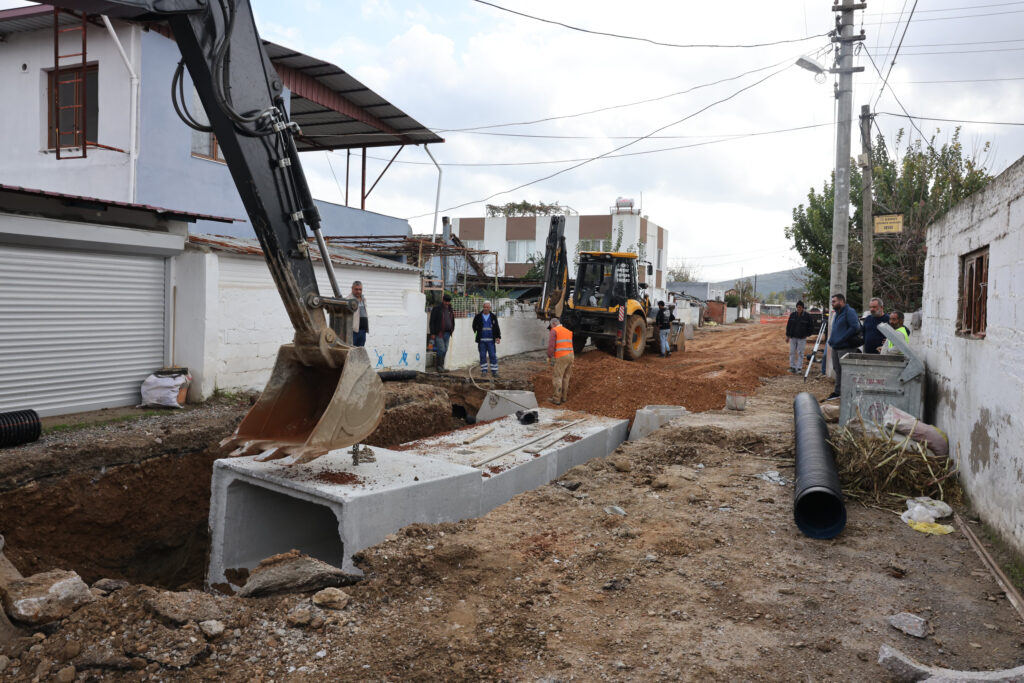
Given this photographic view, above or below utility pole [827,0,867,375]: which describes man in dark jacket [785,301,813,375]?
below

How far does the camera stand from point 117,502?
6.95m

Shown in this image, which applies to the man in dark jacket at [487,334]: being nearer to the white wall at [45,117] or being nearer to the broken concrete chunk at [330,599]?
the white wall at [45,117]

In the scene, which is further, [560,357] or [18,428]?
[560,357]

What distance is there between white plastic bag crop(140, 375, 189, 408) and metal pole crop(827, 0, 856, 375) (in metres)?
12.2

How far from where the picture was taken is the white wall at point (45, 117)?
11.7 m

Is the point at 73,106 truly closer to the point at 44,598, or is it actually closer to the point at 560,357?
the point at 560,357

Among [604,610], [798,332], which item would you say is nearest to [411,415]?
[604,610]

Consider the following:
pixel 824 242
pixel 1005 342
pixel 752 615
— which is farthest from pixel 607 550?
pixel 824 242

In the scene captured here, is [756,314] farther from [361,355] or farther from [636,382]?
[361,355]

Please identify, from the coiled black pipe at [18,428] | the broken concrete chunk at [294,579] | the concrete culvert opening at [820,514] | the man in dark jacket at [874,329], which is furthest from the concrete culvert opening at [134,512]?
the man in dark jacket at [874,329]

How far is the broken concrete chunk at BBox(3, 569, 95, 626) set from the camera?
350 cm

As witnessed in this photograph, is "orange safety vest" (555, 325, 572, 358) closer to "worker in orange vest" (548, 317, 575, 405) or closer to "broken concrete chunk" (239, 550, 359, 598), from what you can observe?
"worker in orange vest" (548, 317, 575, 405)

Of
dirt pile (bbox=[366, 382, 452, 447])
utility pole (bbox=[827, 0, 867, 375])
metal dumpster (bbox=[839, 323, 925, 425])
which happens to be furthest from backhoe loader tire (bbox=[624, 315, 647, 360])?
metal dumpster (bbox=[839, 323, 925, 425])

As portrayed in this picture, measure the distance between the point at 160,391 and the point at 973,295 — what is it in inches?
398
